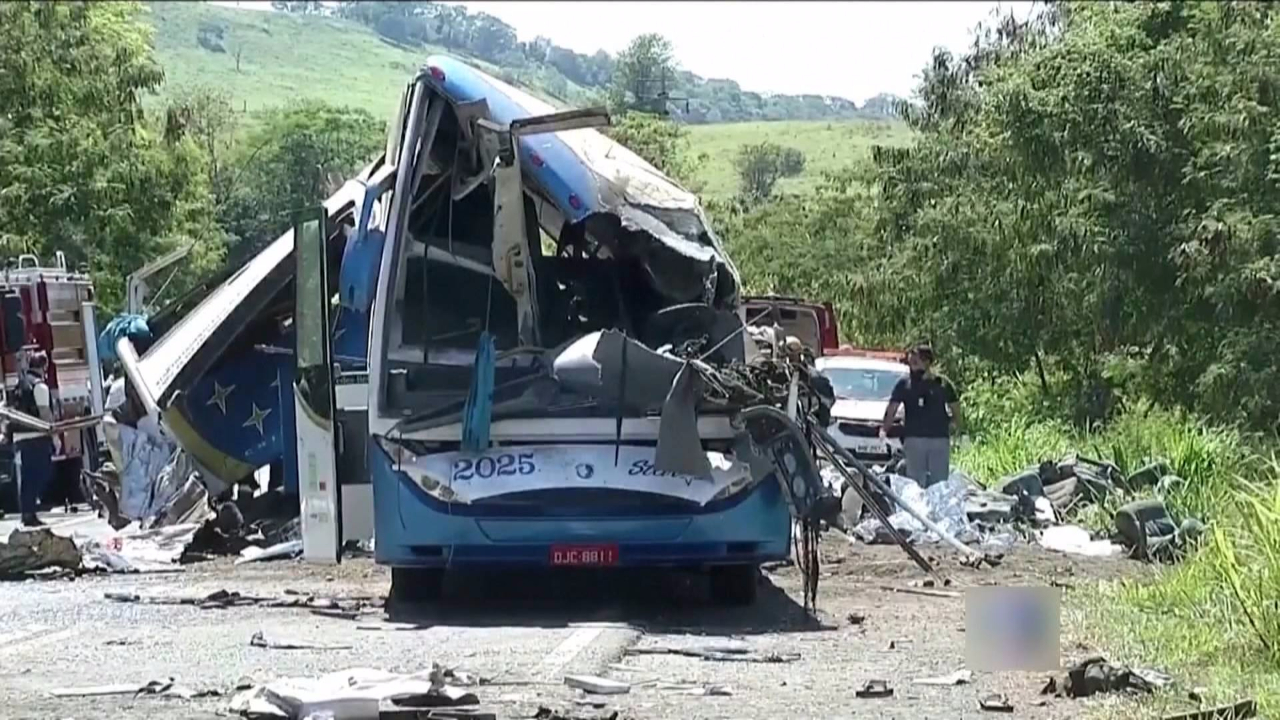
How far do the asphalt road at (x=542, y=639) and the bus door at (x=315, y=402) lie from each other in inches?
21.0

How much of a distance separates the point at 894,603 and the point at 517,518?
2.77m

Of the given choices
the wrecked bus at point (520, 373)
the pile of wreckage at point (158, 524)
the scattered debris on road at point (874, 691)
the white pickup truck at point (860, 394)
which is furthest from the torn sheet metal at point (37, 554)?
the white pickup truck at point (860, 394)

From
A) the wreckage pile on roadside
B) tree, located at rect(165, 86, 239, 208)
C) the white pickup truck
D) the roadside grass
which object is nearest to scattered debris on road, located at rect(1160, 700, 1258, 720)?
the roadside grass

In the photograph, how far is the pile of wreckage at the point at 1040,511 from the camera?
51.0 feet

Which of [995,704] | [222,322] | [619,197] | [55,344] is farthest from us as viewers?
[55,344]

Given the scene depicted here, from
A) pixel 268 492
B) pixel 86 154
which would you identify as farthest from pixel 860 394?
pixel 86 154

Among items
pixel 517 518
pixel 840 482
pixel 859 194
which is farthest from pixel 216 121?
pixel 517 518

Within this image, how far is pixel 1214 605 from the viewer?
11.0 m

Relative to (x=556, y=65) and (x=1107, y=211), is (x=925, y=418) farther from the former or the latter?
(x=556, y=65)

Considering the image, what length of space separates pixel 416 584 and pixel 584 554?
144 cm

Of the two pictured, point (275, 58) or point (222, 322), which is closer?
point (222, 322)

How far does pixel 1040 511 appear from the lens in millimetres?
17484

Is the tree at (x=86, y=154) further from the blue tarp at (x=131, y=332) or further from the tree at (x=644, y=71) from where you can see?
the blue tarp at (x=131, y=332)

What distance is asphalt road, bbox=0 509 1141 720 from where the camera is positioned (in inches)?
352
